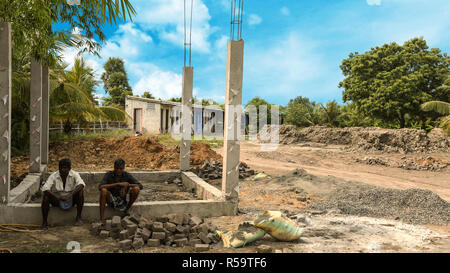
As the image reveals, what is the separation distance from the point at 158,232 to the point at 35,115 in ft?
17.4

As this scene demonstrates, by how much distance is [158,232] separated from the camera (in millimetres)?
4289

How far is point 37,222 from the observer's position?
16.4 ft

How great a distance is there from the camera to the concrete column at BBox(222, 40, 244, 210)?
5.46 m

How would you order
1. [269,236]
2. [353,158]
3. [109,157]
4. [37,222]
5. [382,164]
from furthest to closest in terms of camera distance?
[353,158]
[382,164]
[109,157]
[37,222]
[269,236]

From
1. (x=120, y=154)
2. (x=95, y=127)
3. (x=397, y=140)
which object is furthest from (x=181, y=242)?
(x=95, y=127)

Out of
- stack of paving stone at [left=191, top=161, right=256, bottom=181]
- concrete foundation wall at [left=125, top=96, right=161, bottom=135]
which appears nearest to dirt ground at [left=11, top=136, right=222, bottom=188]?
stack of paving stone at [left=191, top=161, right=256, bottom=181]

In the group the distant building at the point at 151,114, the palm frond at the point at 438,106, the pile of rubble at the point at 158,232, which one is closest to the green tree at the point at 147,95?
the distant building at the point at 151,114

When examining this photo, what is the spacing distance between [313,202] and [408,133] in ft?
55.7

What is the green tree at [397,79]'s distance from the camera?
2500 centimetres

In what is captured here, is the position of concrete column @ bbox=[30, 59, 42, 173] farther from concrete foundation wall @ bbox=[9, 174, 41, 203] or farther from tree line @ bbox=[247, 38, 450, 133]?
tree line @ bbox=[247, 38, 450, 133]

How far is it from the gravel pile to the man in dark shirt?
12.3 ft

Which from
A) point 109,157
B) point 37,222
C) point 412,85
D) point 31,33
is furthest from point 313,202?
point 412,85

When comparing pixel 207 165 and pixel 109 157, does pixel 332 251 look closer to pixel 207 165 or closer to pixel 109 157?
pixel 207 165

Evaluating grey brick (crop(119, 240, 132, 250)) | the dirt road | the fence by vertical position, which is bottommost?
the dirt road
